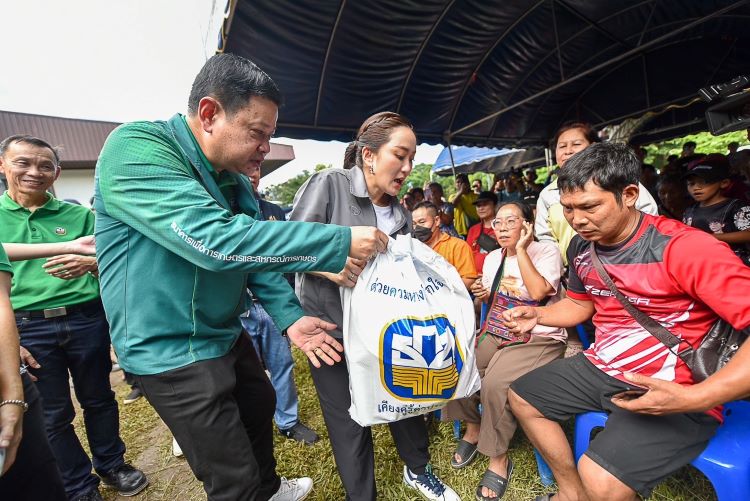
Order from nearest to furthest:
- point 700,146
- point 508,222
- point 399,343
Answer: point 399,343, point 508,222, point 700,146

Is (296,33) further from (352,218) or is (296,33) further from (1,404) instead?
(1,404)

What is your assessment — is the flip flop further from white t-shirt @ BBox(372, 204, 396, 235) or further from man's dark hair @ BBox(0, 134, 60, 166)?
man's dark hair @ BBox(0, 134, 60, 166)

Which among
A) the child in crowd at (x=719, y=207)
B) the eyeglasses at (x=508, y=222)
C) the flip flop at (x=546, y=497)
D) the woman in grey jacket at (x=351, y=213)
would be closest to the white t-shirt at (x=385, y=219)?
the woman in grey jacket at (x=351, y=213)

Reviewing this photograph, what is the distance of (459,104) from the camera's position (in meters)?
6.12

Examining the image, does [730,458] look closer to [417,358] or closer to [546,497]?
[546,497]

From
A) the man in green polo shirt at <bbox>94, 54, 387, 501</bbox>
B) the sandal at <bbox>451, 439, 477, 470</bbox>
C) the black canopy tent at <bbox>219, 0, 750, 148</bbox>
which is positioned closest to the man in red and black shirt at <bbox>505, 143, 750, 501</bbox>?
the sandal at <bbox>451, 439, 477, 470</bbox>

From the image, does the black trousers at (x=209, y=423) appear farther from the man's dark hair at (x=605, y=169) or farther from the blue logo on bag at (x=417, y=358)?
the man's dark hair at (x=605, y=169)

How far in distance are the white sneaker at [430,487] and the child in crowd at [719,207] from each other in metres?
2.86

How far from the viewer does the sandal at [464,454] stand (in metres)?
2.26

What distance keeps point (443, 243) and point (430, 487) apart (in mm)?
1714

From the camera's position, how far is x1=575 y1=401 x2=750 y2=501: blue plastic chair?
4.32ft

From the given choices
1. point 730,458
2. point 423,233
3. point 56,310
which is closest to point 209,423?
point 56,310

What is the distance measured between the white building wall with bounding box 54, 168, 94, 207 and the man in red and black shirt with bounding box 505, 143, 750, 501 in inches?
702

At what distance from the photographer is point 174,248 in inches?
40.0
